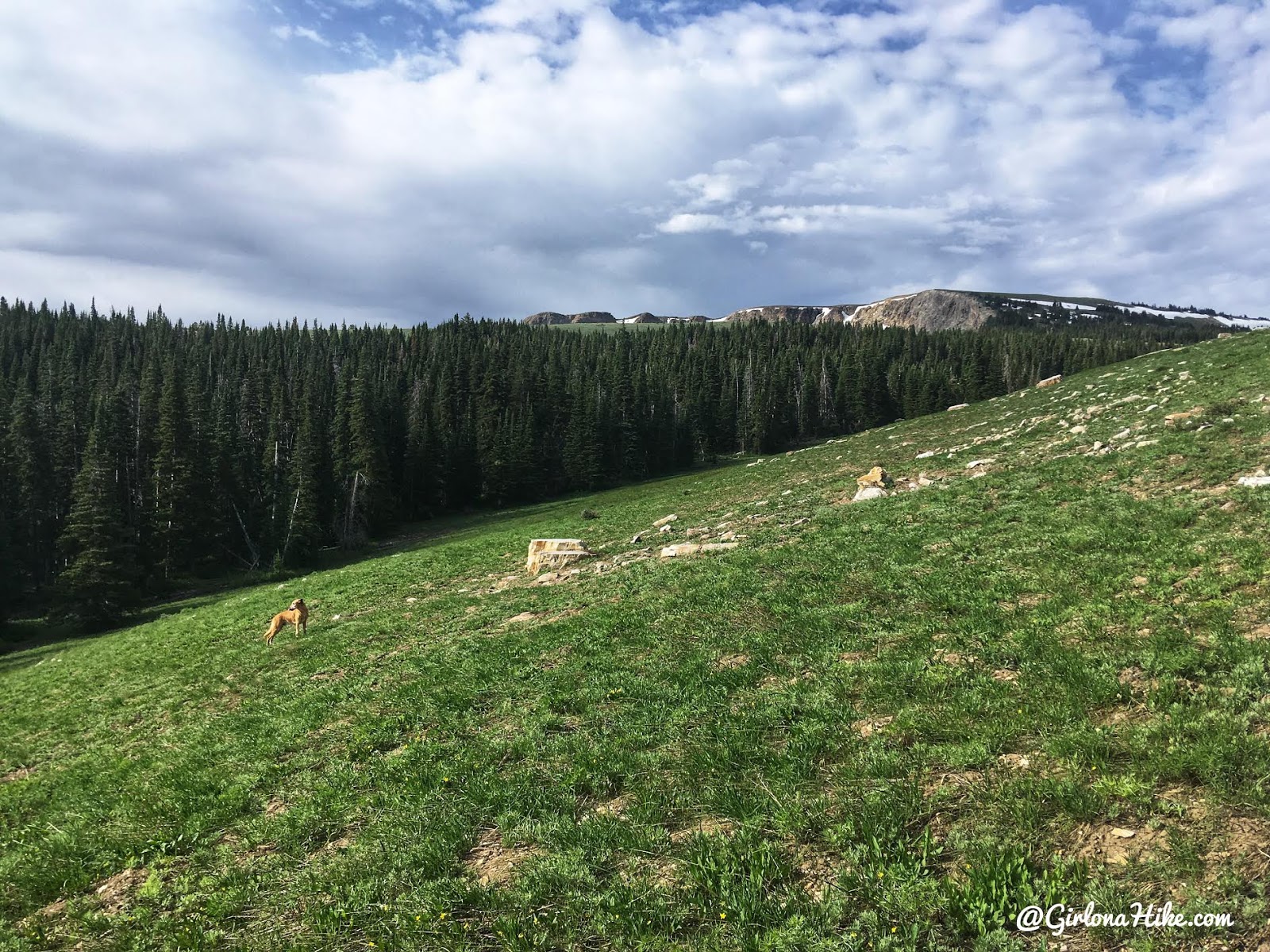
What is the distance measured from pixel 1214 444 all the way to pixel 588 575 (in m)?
18.9

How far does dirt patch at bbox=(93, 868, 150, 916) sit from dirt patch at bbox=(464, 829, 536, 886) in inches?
175

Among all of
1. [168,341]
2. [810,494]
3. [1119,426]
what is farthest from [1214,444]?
[168,341]

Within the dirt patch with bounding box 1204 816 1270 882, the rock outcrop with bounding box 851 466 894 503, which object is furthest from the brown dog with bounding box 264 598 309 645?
the dirt patch with bounding box 1204 816 1270 882

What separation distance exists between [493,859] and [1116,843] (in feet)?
20.2

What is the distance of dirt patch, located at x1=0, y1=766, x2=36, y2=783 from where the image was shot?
503 inches

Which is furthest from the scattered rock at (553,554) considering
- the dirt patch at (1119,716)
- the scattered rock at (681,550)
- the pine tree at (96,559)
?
the pine tree at (96,559)

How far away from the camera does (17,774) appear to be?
1314 cm

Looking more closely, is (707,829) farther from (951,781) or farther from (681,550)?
Result: (681,550)

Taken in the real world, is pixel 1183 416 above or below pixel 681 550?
above

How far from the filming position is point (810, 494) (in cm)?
2766

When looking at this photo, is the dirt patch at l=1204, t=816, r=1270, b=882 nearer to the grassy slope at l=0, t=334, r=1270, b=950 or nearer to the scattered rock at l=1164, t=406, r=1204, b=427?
the grassy slope at l=0, t=334, r=1270, b=950

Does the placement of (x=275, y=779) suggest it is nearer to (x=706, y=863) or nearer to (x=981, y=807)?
(x=706, y=863)

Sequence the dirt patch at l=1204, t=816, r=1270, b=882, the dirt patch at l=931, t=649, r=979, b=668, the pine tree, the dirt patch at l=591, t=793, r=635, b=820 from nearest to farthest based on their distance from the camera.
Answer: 1. the dirt patch at l=1204, t=816, r=1270, b=882
2. the dirt patch at l=591, t=793, r=635, b=820
3. the dirt patch at l=931, t=649, r=979, b=668
4. the pine tree

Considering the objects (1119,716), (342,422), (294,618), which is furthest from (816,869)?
(342,422)
